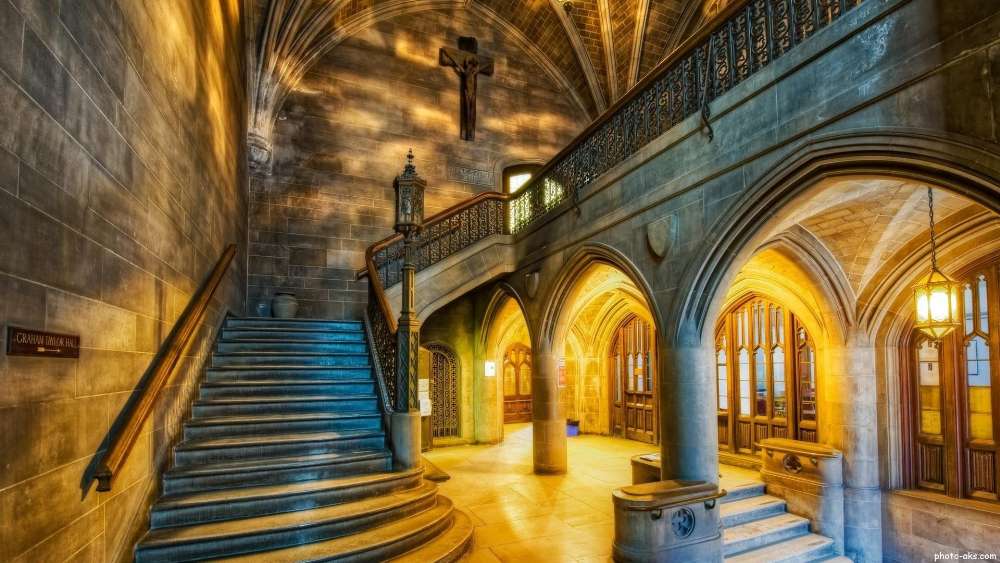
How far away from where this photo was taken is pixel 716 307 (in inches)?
205

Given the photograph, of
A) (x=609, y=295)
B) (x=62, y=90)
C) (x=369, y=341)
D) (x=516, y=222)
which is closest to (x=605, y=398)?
(x=609, y=295)

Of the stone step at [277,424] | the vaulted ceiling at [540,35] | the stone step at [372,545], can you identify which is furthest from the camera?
the vaulted ceiling at [540,35]

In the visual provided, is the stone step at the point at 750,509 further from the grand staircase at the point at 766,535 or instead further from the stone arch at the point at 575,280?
the stone arch at the point at 575,280

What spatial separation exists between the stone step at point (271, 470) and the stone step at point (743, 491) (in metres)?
3.86

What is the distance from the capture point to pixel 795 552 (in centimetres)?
586

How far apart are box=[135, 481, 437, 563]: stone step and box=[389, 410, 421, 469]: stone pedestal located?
2.06ft

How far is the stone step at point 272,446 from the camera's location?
4.96 metres

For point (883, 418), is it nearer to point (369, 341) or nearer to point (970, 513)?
point (970, 513)

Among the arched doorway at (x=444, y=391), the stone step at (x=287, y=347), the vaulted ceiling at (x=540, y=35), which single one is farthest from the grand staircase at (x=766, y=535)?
the vaulted ceiling at (x=540, y=35)

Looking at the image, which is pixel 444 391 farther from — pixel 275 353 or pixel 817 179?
pixel 817 179

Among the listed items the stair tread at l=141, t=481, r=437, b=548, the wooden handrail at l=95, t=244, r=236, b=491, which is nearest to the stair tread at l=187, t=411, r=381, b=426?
the wooden handrail at l=95, t=244, r=236, b=491

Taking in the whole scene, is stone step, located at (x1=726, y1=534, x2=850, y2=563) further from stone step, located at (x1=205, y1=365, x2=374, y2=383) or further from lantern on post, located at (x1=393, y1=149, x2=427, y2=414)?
stone step, located at (x1=205, y1=365, x2=374, y2=383)

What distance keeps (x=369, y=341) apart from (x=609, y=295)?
19.6 feet

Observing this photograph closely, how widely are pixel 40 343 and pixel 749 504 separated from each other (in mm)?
6617
